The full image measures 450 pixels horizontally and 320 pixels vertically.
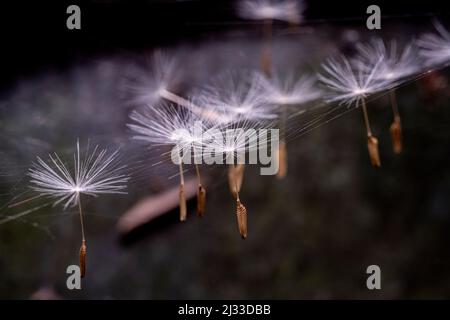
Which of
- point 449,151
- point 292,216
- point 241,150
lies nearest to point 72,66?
point 241,150

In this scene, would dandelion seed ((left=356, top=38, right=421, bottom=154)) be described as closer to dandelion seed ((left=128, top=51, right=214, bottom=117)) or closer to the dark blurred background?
the dark blurred background

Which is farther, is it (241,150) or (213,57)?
(213,57)

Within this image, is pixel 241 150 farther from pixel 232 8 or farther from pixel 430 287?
pixel 430 287

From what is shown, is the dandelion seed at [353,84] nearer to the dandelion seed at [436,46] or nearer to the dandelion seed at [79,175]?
the dandelion seed at [436,46]

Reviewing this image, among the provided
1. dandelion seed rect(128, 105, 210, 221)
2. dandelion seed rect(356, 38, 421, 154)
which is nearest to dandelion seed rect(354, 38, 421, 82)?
dandelion seed rect(356, 38, 421, 154)

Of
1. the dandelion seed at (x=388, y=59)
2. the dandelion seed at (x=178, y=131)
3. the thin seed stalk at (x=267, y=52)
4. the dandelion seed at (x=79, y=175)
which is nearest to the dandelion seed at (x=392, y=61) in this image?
the dandelion seed at (x=388, y=59)

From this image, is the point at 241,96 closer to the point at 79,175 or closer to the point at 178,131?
the point at 178,131
